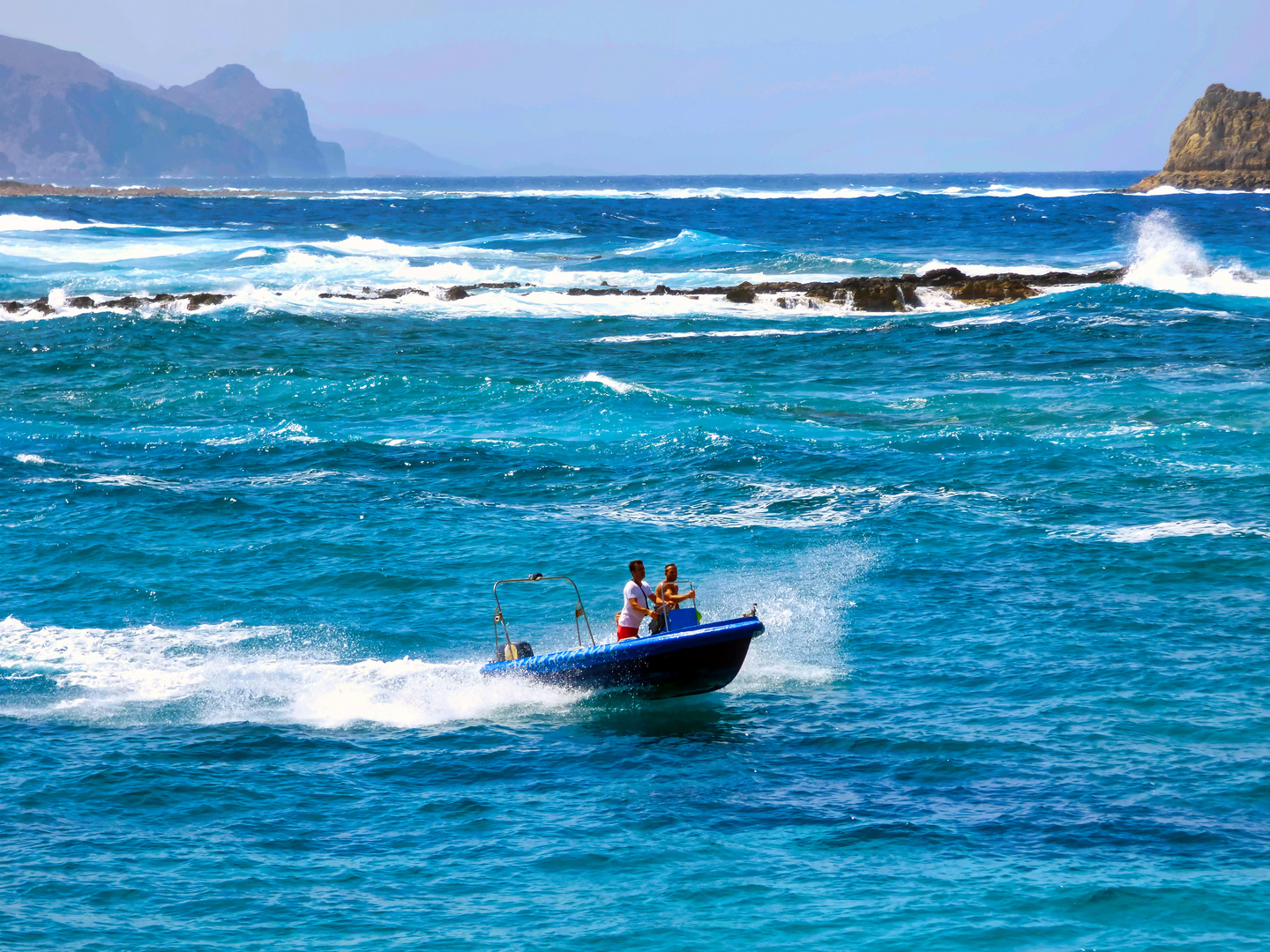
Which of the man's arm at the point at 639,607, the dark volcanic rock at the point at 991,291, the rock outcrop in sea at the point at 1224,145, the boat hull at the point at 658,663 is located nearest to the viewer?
the boat hull at the point at 658,663

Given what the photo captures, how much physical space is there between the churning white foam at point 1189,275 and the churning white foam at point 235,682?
4298cm

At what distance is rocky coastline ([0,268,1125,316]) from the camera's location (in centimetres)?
5162

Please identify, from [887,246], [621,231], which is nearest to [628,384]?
[887,246]

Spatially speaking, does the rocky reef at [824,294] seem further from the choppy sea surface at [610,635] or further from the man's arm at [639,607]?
the man's arm at [639,607]

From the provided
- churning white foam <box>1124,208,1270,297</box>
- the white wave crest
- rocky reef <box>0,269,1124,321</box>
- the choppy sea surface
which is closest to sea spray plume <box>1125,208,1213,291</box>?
churning white foam <box>1124,208,1270,297</box>

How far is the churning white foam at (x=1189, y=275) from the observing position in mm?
53341

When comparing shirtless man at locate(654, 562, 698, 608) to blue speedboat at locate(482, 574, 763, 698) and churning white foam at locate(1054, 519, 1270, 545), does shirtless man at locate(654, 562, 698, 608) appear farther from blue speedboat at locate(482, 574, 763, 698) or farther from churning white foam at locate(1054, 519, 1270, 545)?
churning white foam at locate(1054, 519, 1270, 545)

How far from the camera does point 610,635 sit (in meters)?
18.8

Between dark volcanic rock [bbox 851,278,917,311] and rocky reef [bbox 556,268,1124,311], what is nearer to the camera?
dark volcanic rock [bbox 851,278,917,311]

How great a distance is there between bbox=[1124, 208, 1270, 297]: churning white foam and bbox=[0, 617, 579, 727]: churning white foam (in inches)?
1692

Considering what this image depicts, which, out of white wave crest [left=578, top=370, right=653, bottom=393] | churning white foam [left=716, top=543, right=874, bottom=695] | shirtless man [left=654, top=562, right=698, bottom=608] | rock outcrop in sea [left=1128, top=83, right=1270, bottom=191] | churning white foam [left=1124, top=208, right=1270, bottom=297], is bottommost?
churning white foam [left=716, top=543, right=874, bottom=695]

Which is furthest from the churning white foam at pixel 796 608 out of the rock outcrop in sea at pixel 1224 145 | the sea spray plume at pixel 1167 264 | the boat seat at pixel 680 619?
the rock outcrop in sea at pixel 1224 145

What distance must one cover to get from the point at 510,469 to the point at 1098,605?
523 inches

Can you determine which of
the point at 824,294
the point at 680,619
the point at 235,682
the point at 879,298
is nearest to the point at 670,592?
the point at 680,619
